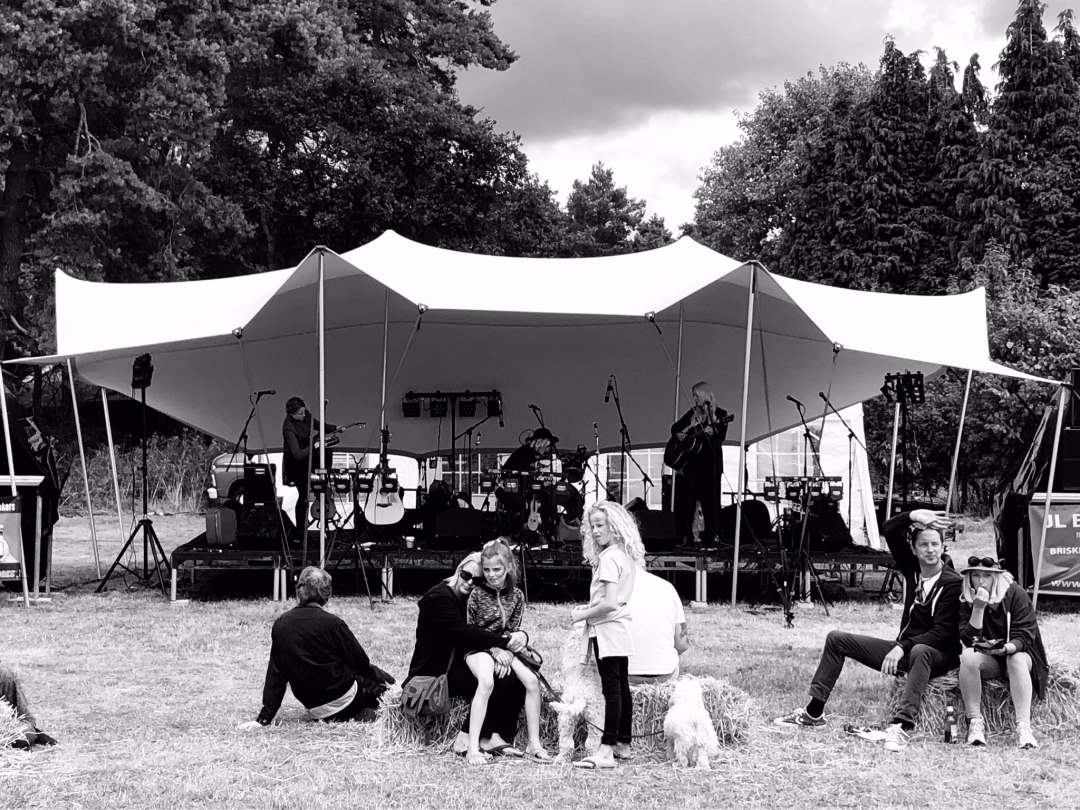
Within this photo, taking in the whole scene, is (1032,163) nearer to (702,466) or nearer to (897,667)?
(702,466)

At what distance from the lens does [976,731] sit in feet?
15.6

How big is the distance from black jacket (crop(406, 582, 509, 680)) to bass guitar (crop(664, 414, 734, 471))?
196 inches

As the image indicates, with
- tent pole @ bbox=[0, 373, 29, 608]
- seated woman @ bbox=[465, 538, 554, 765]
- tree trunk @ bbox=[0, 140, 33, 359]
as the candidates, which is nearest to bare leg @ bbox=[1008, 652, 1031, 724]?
seated woman @ bbox=[465, 538, 554, 765]

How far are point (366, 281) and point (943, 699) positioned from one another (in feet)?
19.7

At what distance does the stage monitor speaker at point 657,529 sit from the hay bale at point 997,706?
4.28 meters

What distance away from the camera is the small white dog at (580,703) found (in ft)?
15.0

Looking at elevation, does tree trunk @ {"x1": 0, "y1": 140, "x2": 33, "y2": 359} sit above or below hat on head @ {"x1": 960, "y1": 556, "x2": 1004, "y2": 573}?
above

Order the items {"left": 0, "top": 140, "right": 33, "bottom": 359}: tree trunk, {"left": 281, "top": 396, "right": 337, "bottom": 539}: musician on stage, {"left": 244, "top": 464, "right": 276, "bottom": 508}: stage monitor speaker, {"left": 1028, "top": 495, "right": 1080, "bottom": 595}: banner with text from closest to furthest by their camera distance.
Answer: {"left": 1028, "top": 495, "right": 1080, "bottom": 595}: banner with text
{"left": 281, "top": 396, "right": 337, "bottom": 539}: musician on stage
{"left": 244, "top": 464, "right": 276, "bottom": 508}: stage monitor speaker
{"left": 0, "top": 140, "right": 33, "bottom": 359}: tree trunk

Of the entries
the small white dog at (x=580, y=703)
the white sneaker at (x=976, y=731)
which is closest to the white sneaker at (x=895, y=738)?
the white sneaker at (x=976, y=731)

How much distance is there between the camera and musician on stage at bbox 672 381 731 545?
31.3ft

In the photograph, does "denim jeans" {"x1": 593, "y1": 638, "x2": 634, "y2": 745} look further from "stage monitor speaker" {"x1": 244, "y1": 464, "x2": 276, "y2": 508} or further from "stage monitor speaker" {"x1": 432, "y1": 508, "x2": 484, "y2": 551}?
"stage monitor speaker" {"x1": 244, "y1": 464, "x2": 276, "y2": 508}

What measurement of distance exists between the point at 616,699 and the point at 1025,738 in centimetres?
152

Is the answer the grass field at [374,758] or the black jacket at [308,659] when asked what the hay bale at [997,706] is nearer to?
the grass field at [374,758]

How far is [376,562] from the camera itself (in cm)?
908
